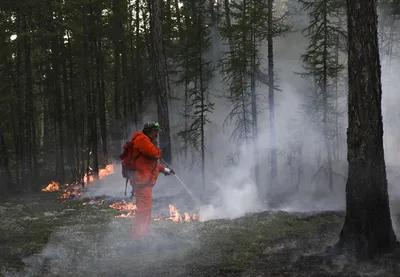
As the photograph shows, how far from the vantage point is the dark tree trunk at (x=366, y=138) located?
5.87 metres

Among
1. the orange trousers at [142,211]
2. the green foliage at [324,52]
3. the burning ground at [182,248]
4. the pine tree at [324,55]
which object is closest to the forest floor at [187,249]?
the burning ground at [182,248]

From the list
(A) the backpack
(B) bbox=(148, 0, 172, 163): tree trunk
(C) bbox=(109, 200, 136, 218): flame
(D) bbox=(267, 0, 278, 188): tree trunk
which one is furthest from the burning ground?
(D) bbox=(267, 0, 278, 188): tree trunk

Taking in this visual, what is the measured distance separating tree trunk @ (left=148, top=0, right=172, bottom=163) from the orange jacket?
844 cm

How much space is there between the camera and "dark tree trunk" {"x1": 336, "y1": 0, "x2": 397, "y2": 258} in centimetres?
587

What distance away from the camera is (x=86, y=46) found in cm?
2073

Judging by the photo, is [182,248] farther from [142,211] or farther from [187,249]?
[142,211]

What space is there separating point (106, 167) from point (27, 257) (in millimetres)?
15487

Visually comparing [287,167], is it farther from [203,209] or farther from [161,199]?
[203,209]

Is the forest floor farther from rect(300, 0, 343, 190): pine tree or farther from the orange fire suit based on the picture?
rect(300, 0, 343, 190): pine tree

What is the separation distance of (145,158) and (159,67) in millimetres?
9103

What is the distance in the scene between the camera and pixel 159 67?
1625 cm

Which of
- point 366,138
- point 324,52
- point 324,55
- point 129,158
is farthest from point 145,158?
point 324,55

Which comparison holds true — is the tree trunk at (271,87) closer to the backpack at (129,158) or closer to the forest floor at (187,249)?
the forest floor at (187,249)

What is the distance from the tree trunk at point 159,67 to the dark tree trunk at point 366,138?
434 inches
